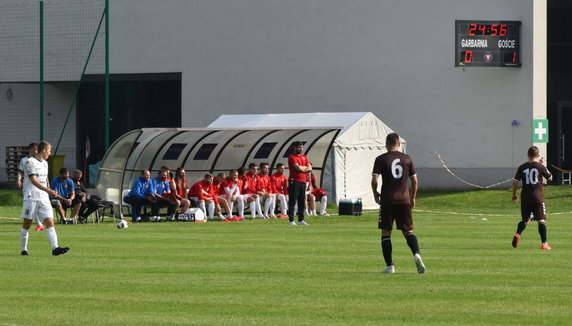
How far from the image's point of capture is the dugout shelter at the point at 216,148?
39469mm

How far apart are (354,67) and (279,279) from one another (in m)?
37.9

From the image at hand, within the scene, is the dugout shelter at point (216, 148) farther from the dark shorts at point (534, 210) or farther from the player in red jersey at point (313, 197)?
the dark shorts at point (534, 210)

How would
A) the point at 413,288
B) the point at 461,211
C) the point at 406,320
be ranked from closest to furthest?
1. the point at 406,320
2. the point at 413,288
3. the point at 461,211

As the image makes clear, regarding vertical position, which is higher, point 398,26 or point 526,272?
point 398,26

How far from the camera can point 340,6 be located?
53.8 m

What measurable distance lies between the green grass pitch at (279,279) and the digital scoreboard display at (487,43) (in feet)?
73.3

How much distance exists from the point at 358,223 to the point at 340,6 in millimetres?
21849

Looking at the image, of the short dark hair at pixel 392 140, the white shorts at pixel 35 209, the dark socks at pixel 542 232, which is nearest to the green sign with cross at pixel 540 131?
the dark socks at pixel 542 232

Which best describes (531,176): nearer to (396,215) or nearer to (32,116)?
(396,215)

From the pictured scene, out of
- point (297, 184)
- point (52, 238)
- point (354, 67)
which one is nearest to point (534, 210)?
point (52, 238)

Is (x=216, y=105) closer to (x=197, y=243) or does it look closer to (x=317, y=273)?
(x=197, y=243)

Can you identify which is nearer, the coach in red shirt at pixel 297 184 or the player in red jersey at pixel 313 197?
the coach in red shirt at pixel 297 184

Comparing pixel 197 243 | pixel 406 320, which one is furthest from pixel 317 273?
pixel 197 243

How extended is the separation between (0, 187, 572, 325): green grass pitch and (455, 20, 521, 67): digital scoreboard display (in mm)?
22331
